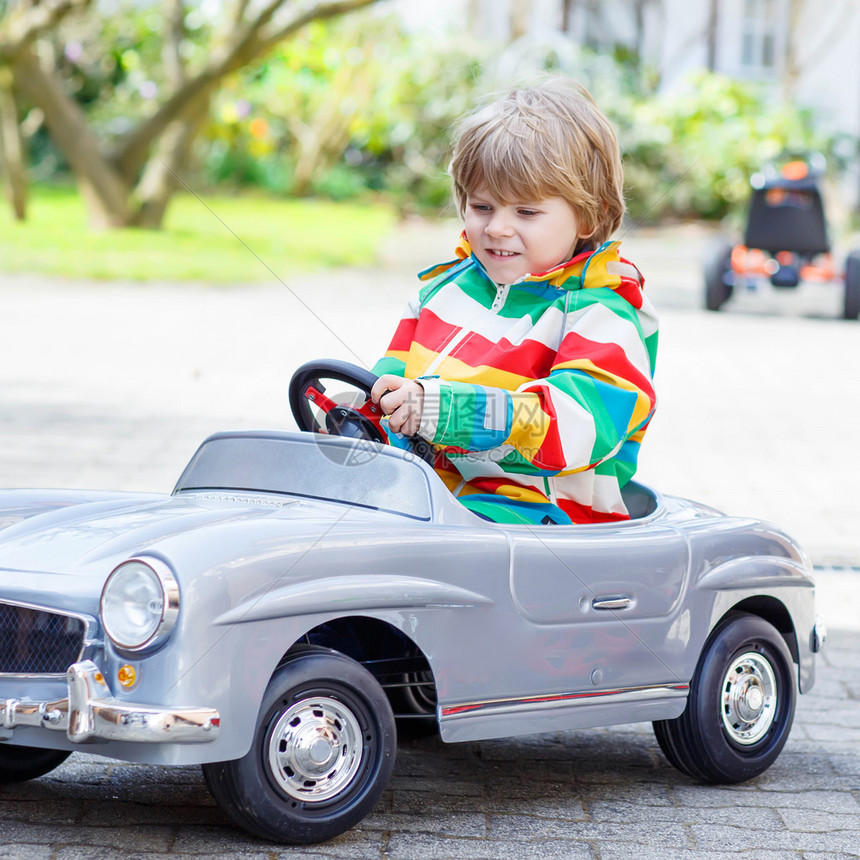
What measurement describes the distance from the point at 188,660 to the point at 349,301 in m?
11.0

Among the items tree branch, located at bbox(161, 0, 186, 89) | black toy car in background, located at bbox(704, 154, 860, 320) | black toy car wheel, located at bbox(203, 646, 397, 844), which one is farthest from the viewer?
tree branch, located at bbox(161, 0, 186, 89)

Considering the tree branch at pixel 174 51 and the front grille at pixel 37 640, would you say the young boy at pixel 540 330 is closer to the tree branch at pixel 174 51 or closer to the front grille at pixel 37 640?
the front grille at pixel 37 640

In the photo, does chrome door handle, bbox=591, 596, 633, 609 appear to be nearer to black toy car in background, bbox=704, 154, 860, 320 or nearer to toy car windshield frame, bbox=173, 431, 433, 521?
toy car windshield frame, bbox=173, 431, 433, 521

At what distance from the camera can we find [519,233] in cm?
326

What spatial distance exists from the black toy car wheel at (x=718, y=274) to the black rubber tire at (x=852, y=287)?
3.62 feet

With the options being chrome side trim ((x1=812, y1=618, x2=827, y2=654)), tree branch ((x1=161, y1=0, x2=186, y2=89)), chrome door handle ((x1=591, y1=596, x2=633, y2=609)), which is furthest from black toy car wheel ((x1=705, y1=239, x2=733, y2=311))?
chrome door handle ((x1=591, y1=596, x2=633, y2=609))

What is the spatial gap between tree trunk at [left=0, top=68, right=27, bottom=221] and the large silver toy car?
54.6 feet

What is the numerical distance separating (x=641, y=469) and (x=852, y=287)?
24.0 feet

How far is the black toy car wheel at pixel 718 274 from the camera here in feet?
45.1

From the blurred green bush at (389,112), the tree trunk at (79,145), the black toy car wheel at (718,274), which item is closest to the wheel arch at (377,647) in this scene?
the black toy car wheel at (718,274)

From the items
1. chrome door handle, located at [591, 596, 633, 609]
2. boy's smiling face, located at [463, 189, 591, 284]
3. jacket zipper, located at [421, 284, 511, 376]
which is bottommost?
chrome door handle, located at [591, 596, 633, 609]

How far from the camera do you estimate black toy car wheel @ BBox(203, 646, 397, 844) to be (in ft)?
8.74

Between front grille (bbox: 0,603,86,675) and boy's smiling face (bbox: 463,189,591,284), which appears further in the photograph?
boy's smiling face (bbox: 463,189,591,284)

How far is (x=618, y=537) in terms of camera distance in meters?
3.19
